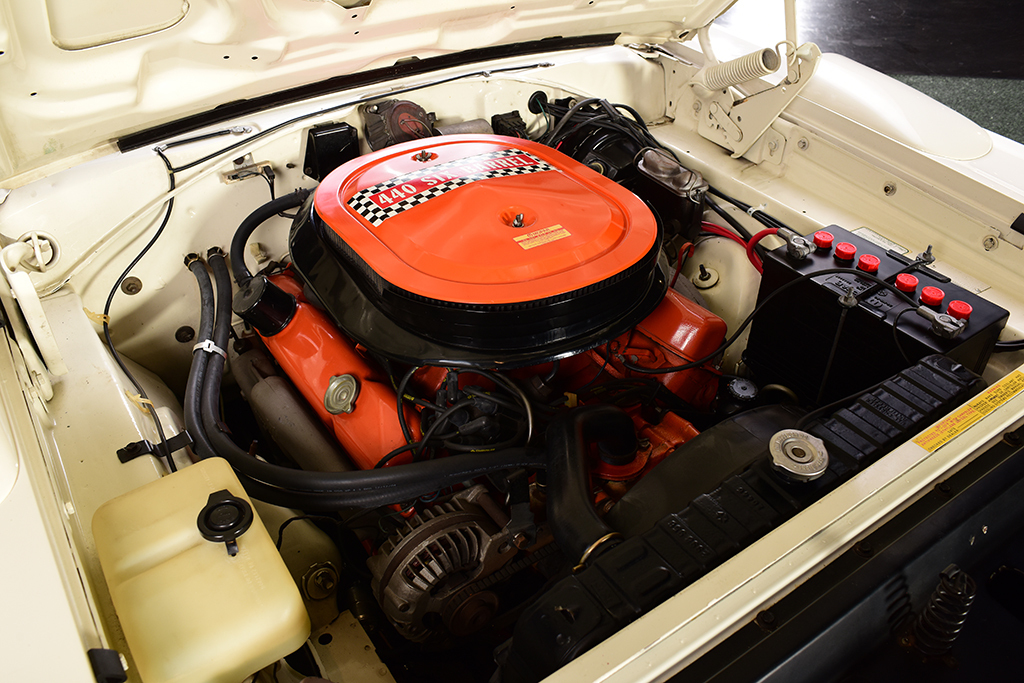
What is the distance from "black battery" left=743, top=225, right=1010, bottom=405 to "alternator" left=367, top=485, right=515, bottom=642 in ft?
2.22

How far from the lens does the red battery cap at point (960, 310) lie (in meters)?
1.13

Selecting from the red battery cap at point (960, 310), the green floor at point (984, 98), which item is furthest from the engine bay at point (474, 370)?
the green floor at point (984, 98)

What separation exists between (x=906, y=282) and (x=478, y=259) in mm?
770

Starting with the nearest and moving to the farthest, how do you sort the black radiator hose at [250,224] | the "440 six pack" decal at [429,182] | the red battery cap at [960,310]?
the red battery cap at [960,310] < the "440 six pack" decal at [429,182] < the black radiator hose at [250,224]

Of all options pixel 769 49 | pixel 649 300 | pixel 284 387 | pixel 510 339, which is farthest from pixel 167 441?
pixel 769 49

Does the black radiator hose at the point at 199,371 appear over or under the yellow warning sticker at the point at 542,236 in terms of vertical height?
under

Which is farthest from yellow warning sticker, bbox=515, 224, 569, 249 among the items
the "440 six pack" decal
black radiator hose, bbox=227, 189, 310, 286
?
black radiator hose, bbox=227, 189, 310, 286

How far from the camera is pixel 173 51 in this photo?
131cm

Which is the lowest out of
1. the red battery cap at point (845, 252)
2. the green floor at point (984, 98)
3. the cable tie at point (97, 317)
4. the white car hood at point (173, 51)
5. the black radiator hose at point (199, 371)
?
the green floor at point (984, 98)

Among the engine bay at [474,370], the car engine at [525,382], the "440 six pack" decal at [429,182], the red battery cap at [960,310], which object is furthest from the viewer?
the "440 six pack" decal at [429,182]

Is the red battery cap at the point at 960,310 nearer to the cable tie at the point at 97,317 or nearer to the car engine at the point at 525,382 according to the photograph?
the car engine at the point at 525,382

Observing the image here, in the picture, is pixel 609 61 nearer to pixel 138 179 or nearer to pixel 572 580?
pixel 138 179

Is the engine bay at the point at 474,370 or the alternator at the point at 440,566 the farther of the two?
the alternator at the point at 440,566

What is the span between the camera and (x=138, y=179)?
56.1 inches
